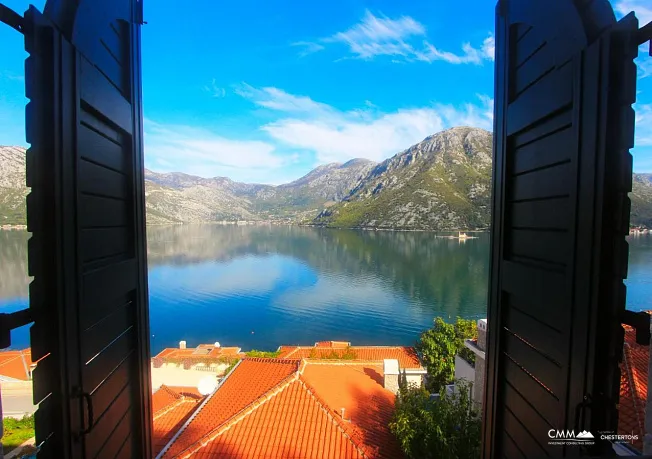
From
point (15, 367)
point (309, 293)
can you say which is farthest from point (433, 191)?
point (15, 367)

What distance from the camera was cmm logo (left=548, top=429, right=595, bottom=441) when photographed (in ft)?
2.59

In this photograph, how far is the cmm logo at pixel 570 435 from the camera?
0.79m

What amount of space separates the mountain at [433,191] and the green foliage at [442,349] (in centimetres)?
5904

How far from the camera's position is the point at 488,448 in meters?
1.28

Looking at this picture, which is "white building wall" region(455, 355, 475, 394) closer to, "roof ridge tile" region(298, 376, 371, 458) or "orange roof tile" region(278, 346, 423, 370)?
"roof ridge tile" region(298, 376, 371, 458)

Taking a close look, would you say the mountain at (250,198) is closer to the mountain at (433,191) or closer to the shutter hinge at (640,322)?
the mountain at (433,191)

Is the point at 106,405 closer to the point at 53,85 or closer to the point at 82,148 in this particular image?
the point at 82,148

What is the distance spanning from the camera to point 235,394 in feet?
16.3

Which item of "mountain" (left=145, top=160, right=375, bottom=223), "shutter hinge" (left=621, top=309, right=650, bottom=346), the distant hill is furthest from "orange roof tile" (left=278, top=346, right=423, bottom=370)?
"mountain" (left=145, top=160, right=375, bottom=223)

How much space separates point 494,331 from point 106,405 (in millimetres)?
1235

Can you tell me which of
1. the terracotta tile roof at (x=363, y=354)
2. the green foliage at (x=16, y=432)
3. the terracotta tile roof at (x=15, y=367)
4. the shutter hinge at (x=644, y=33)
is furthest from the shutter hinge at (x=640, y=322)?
the terracotta tile roof at (x=15, y=367)

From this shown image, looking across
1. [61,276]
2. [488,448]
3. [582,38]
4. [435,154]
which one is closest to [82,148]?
[61,276]

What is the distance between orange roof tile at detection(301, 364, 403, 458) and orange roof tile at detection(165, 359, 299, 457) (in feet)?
1.54

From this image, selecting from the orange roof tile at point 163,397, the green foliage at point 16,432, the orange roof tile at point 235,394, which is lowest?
the green foliage at point 16,432
